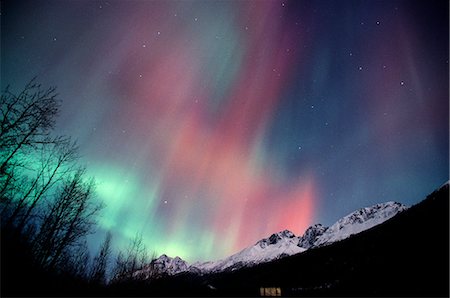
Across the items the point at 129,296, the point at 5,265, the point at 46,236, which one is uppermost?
the point at 46,236

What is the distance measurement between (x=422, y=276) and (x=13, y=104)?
47358 mm

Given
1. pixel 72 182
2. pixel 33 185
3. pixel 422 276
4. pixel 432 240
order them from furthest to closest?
pixel 432 240
pixel 422 276
pixel 72 182
pixel 33 185

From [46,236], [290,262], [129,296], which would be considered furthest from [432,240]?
[290,262]

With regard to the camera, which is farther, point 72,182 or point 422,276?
point 422,276

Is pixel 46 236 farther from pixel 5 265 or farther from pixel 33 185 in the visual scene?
pixel 5 265

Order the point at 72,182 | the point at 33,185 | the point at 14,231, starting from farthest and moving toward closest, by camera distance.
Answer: the point at 72,182, the point at 33,185, the point at 14,231

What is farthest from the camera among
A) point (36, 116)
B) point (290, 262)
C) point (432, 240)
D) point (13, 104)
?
point (290, 262)

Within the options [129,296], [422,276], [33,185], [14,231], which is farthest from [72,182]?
[422,276]

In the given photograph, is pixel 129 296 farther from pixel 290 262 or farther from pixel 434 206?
pixel 290 262

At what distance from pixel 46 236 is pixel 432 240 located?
7353 centimetres

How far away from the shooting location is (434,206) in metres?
81.2

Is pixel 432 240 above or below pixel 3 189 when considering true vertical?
above

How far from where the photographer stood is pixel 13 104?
466 inches

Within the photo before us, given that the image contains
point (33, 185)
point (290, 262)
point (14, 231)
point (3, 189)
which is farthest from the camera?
point (290, 262)
